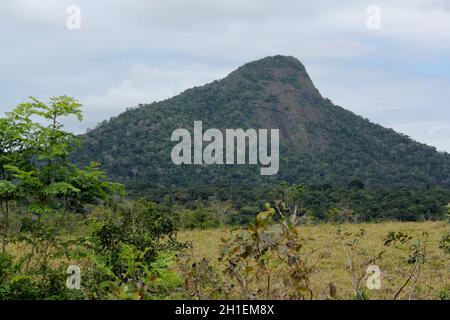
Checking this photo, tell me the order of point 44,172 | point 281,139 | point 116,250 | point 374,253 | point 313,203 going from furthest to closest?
point 281,139 → point 313,203 → point 374,253 → point 116,250 → point 44,172

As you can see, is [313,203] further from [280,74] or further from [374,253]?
[280,74]

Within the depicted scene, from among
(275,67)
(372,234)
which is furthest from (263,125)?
(372,234)

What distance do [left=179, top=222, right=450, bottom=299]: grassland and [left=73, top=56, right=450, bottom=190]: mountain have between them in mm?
21059

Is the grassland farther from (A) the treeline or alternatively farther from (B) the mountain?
(B) the mountain

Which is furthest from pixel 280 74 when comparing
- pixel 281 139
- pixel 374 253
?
pixel 374 253

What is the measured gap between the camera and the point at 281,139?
79188 mm

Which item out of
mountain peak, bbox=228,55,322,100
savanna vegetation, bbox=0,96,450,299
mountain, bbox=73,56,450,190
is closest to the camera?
savanna vegetation, bbox=0,96,450,299

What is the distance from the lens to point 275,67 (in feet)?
339

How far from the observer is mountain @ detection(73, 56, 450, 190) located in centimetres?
4966

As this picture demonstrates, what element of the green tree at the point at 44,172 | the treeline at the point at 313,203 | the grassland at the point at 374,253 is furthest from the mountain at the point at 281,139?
the green tree at the point at 44,172

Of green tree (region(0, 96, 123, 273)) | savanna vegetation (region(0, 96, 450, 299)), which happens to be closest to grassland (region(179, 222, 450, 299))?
savanna vegetation (region(0, 96, 450, 299))

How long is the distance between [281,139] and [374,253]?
6808 centimetres

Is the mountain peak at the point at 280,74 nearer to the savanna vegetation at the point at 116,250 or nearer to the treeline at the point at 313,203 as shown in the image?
the treeline at the point at 313,203

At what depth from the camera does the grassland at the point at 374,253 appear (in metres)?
7.89
